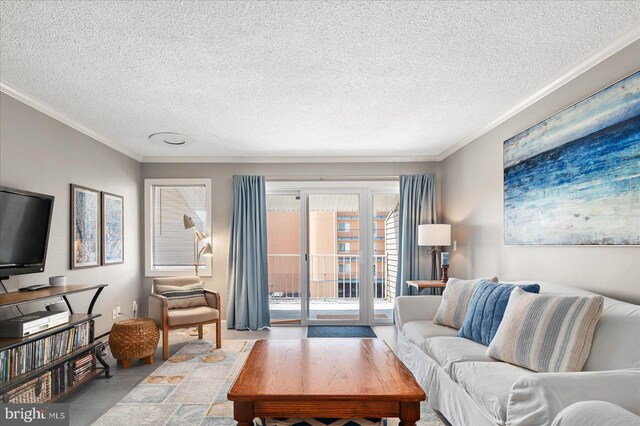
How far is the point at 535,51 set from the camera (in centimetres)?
247

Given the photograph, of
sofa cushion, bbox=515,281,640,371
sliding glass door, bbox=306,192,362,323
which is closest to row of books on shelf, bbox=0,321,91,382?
sliding glass door, bbox=306,192,362,323

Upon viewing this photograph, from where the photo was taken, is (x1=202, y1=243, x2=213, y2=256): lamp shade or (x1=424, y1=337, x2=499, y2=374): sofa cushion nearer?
(x1=424, y1=337, x2=499, y2=374): sofa cushion

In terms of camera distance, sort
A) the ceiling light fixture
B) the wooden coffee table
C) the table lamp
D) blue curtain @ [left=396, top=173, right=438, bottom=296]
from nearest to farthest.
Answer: the wooden coffee table < the ceiling light fixture < the table lamp < blue curtain @ [left=396, top=173, right=438, bottom=296]

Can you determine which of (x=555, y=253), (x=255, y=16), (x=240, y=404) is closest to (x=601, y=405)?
(x=240, y=404)

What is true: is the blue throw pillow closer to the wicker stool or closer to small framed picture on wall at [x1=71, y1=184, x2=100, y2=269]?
Answer: the wicker stool

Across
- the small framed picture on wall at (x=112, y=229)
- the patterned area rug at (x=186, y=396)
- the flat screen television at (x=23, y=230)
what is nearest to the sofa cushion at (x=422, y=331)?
the patterned area rug at (x=186, y=396)

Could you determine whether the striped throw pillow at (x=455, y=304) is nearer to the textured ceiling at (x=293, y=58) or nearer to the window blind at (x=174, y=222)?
the textured ceiling at (x=293, y=58)

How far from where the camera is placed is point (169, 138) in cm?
446

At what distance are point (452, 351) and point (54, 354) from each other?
2866 mm

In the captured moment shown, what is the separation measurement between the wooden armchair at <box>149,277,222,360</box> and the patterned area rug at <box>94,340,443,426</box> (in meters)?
0.27

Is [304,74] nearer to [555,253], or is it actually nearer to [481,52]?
[481,52]

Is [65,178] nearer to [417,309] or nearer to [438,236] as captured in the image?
[417,309]

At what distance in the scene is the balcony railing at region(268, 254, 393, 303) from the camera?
223 inches

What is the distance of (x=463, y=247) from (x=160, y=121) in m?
3.80
